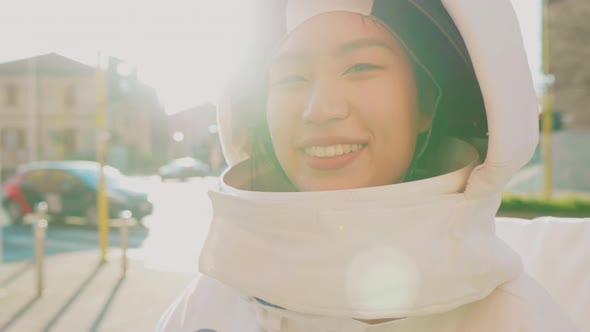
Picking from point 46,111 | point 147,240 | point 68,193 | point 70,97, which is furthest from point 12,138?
point 147,240

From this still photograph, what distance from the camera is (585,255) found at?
1435mm

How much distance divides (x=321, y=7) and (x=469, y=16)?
0.38 m

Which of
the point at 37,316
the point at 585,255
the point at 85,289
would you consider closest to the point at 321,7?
the point at 585,255

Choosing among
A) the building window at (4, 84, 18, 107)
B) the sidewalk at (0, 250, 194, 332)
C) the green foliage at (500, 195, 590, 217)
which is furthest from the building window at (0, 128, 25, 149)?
the green foliage at (500, 195, 590, 217)

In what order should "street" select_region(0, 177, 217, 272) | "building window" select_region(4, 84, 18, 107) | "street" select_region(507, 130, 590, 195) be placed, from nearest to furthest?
1. "street" select_region(0, 177, 217, 272)
2. "street" select_region(507, 130, 590, 195)
3. "building window" select_region(4, 84, 18, 107)

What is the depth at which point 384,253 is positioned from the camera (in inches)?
37.3

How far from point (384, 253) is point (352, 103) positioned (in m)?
0.36

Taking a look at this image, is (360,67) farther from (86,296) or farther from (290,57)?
(86,296)

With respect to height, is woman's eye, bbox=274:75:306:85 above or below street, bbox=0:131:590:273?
above

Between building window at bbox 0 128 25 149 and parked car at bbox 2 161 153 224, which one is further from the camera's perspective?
building window at bbox 0 128 25 149

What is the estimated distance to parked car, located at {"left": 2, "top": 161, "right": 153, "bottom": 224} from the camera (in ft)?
34.2

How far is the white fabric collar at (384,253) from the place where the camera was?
0.93 metres

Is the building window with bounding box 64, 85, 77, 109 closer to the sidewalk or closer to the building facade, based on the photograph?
the building facade

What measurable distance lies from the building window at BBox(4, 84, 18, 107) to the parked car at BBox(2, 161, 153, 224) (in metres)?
26.3
